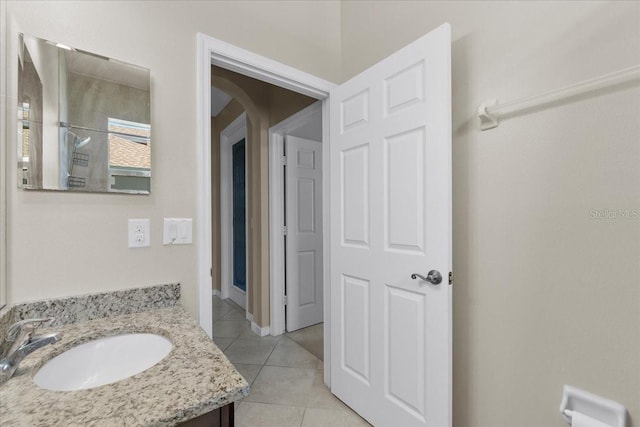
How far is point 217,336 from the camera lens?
9.21 feet

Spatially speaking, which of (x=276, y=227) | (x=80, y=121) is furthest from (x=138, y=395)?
(x=276, y=227)

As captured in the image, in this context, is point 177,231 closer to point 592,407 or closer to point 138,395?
point 138,395

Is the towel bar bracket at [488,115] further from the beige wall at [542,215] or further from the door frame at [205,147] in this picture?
the door frame at [205,147]

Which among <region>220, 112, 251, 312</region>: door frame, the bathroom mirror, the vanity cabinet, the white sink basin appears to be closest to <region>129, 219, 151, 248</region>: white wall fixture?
the bathroom mirror

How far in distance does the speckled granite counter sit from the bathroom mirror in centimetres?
58

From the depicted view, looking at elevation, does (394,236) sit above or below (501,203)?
below

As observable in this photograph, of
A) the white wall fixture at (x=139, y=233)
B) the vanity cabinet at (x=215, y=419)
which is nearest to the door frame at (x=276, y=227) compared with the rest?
the white wall fixture at (x=139, y=233)

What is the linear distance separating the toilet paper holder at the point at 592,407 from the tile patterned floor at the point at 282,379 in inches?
39.2

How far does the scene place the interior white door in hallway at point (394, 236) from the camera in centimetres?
122

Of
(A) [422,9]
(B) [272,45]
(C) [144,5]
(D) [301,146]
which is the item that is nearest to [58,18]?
(C) [144,5]

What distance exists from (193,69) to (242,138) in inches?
96.3

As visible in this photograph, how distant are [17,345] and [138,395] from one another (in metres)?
0.44

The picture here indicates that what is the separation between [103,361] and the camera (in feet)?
3.00

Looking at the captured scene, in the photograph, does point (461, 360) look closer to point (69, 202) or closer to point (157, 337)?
point (157, 337)
